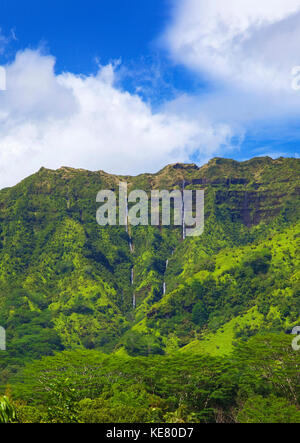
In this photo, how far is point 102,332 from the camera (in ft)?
534

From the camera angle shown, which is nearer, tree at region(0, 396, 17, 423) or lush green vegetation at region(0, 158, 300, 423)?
tree at region(0, 396, 17, 423)

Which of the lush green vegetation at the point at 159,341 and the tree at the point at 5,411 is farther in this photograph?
the lush green vegetation at the point at 159,341

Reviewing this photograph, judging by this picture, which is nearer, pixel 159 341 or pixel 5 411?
pixel 5 411

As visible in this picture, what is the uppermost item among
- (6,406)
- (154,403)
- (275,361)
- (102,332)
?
(6,406)

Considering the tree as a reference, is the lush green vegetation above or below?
below

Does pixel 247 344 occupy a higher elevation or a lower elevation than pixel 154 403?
higher

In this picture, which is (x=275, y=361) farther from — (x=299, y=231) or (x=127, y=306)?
(x=127, y=306)

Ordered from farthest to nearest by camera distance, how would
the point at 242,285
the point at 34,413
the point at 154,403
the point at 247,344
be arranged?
the point at 242,285
the point at 247,344
the point at 154,403
the point at 34,413

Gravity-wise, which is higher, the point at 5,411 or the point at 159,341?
the point at 5,411

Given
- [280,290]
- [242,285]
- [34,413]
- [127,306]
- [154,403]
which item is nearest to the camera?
[34,413]

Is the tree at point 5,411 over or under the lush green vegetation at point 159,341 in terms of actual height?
over

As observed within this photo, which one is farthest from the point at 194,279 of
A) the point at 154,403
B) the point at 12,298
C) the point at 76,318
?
the point at 154,403

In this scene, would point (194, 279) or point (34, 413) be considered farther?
point (194, 279)
